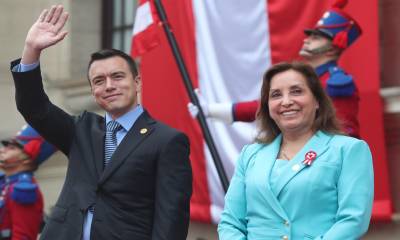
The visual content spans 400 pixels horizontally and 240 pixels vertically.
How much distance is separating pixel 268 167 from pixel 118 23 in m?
7.22

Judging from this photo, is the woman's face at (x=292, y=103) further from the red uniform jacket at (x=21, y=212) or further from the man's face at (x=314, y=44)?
the red uniform jacket at (x=21, y=212)

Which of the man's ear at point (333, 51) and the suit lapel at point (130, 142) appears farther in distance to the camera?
the man's ear at point (333, 51)

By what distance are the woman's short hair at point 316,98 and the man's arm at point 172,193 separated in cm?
38

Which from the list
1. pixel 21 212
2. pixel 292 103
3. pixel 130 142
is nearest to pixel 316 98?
pixel 292 103

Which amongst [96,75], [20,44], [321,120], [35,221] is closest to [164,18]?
[35,221]

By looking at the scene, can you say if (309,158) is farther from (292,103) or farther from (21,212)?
(21,212)

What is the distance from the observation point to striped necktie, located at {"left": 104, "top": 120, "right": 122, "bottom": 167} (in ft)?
13.3

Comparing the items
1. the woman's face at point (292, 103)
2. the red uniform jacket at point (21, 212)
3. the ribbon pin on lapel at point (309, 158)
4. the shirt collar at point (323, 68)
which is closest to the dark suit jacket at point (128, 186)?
the woman's face at point (292, 103)

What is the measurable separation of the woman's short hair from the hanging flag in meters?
3.42

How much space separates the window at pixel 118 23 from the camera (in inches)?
409

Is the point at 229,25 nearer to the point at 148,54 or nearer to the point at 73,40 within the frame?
the point at 148,54

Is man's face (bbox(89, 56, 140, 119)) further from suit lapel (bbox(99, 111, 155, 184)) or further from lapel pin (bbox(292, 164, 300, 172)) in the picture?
lapel pin (bbox(292, 164, 300, 172))

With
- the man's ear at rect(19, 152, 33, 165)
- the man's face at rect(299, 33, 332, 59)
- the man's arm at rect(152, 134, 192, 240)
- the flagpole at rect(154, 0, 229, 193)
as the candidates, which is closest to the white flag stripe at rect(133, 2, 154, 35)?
the flagpole at rect(154, 0, 229, 193)

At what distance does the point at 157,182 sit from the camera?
12.7 feet
